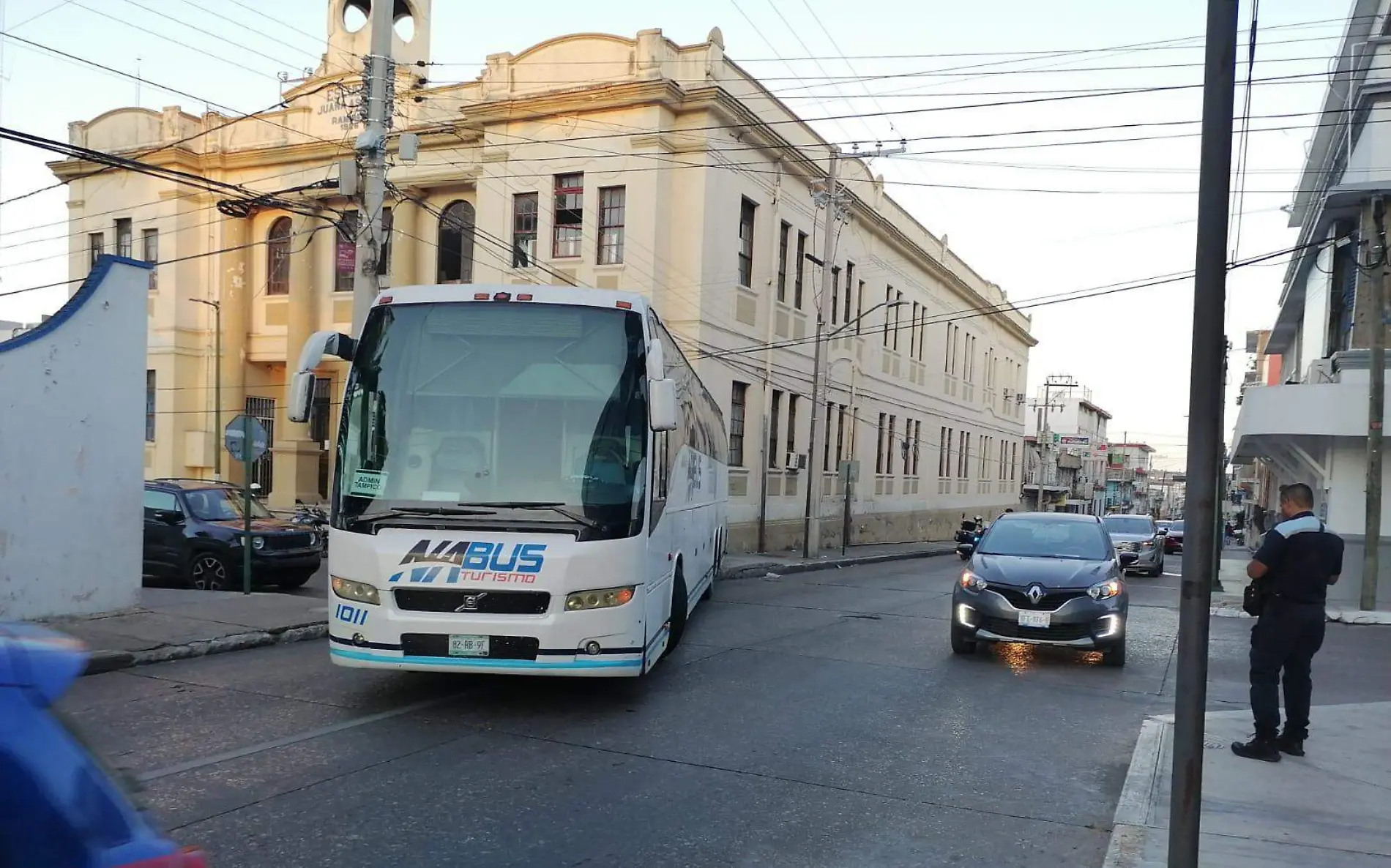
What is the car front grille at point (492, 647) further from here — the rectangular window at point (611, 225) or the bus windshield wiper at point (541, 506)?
the rectangular window at point (611, 225)

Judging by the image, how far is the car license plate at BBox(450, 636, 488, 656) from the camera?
7.52 metres

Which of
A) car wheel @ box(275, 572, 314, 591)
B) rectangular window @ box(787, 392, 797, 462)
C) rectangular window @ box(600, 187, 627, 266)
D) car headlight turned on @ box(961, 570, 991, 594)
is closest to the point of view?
car headlight turned on @ box(961, 570, 991, 594)

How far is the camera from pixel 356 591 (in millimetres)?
7668

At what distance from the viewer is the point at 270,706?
26.3 ft

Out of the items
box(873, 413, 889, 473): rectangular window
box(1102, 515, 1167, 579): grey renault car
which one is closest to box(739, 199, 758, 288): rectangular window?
box(1102, 515, 1167, 579): grey renault car

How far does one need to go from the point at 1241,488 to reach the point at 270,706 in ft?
338

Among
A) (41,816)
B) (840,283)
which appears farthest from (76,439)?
(840,283)

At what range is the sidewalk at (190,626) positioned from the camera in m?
9.86

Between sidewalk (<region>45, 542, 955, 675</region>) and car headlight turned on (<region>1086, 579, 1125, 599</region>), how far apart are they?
8.31 meters

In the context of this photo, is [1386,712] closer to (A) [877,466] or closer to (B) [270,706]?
(B) [270,706]

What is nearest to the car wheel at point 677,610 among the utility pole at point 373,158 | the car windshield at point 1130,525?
the utility pole at point 373,158

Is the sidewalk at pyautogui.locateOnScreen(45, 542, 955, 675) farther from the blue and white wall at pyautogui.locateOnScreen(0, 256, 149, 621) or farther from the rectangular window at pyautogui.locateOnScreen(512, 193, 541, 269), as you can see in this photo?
the rectangular window at pyautogui.locateOnScreen(512, 193, 541, 269)

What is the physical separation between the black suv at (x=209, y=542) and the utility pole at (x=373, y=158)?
341 centimetres

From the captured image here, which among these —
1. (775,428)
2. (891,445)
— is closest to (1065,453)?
(891,445)
